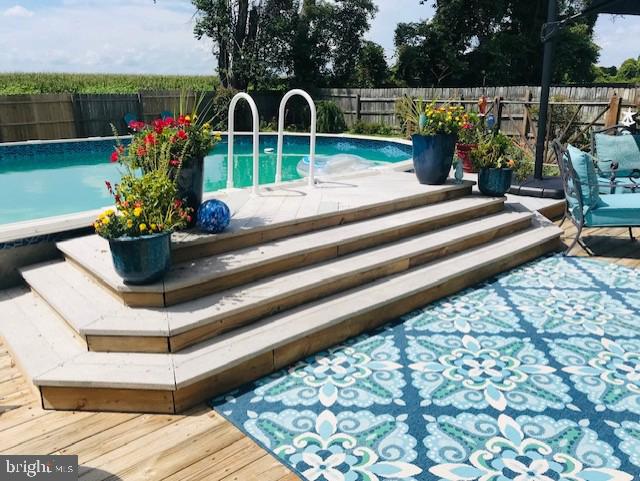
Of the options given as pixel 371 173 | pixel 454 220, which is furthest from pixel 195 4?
pixel 454 220

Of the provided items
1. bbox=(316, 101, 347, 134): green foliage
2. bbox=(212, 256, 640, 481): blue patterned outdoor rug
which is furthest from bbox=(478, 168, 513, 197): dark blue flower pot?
bbox=(316, 101, 347, 134): green foliage

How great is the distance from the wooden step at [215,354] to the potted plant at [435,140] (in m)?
1.49

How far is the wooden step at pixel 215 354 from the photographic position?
240 centimetres

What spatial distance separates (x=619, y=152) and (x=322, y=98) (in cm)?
1124

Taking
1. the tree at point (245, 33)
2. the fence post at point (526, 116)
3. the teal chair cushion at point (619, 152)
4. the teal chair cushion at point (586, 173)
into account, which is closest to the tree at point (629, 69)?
the tree at point (245, 33)

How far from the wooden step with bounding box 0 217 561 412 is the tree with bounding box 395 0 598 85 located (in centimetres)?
1568

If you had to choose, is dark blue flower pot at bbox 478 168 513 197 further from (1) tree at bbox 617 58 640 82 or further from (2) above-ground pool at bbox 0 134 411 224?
(1) tree at bbox 617 58 640 82

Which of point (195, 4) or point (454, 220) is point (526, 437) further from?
point (195, 4)

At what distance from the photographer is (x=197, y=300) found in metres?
2.94

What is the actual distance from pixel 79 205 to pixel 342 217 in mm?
4734

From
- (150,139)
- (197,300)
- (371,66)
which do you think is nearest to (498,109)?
(150,139)

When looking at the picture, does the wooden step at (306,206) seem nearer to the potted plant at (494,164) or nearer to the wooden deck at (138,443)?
the potted plant at (494,164)

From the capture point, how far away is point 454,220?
15.6ft

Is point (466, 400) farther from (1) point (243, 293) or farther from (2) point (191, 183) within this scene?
(2) point (191, 183)
